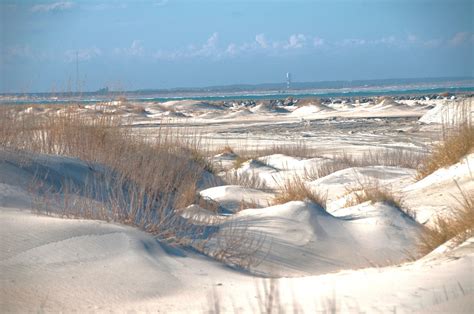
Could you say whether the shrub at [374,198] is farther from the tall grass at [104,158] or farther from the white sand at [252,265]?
the tall grass at [104,158]

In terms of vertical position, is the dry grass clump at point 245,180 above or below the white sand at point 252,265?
below

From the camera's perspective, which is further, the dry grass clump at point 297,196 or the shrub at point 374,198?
the shrub at point 374,198

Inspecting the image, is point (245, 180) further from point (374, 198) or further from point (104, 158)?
point (374, 198)

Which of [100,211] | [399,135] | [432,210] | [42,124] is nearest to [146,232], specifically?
[100,211]

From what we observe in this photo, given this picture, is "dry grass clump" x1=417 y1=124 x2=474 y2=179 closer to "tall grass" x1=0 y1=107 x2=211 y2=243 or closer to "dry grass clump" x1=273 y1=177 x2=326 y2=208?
"dry grass clump" x1=273 y1=177 x2=326 y2=208

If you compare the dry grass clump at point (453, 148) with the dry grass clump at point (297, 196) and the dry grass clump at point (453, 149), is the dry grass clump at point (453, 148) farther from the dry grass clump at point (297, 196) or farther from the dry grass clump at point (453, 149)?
the dry grass clump at point (297, 196)

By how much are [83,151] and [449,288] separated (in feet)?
22.3

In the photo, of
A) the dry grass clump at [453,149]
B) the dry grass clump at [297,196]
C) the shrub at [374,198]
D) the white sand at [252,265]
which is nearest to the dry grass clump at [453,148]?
the dry grass clump at [453,149]

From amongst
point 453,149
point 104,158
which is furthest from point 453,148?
point 104,158

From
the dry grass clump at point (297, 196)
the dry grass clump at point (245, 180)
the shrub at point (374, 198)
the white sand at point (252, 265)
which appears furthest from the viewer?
the dry grass clump at point (245, 180)

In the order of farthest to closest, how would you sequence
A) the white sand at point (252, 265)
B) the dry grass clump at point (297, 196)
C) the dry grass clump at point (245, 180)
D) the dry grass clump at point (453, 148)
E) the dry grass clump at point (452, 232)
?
the dry grass clump at point (245, 180) < the dry grass clump at point (453, 148) < the dry grass clump at point (297, 196) < the dry grass clump at point (452, 232) < the white sand at point (252, 265)

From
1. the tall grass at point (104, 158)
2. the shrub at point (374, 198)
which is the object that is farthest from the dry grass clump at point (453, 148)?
the tall grass at point (104, 158)

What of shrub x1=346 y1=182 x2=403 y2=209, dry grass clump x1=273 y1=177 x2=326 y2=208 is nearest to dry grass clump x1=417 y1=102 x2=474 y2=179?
shrub x1=346 y1=182 x2=403 y2=209

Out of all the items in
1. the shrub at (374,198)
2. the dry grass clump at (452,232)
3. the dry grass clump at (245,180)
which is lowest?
the dry grass clump at (245,180)
